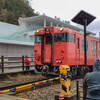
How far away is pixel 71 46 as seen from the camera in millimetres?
12055

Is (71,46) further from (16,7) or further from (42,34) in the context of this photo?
(16,7)

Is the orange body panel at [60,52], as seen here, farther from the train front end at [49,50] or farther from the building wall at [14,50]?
the building wall at [14,50]

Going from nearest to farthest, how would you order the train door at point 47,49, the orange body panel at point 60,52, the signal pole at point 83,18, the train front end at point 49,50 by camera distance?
the signal pole at point 83,18
the orange body panel at point 60,52
the train front end at point 49,50
the train door at point 47,49

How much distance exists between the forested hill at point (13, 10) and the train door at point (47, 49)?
146 feet

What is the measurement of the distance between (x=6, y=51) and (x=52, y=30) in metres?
14.1

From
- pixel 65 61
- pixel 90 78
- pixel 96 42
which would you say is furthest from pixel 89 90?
pixel 96 42

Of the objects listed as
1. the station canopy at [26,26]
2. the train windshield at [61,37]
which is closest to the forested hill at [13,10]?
the station canopy at [26,26]

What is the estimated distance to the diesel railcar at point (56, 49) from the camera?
11.7 metres

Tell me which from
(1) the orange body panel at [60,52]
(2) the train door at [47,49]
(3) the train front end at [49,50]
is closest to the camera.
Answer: (1) the orange body panel at [60,52]

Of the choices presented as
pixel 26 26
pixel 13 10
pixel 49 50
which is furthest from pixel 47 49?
pixel 13 10

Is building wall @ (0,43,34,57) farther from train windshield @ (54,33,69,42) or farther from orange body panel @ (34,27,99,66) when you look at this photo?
train windshield @ (54,33,69,42)

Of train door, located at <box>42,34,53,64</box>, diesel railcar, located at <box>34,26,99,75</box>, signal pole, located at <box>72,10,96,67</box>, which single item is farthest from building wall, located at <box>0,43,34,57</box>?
signal pole, located at <box>72,10,96,67</box>

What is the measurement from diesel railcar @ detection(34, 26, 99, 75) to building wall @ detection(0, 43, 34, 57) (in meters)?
12.6

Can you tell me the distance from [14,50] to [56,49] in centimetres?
1528
